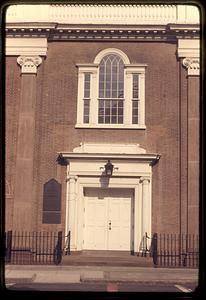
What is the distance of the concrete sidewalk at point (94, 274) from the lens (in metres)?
11.1

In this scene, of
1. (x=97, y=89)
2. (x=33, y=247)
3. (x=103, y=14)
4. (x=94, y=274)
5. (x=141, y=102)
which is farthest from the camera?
(x=103, y=14)

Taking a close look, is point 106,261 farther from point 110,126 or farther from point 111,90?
point 111,90

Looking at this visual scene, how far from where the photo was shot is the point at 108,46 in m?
16.8

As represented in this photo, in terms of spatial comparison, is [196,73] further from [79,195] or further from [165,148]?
[79,195]

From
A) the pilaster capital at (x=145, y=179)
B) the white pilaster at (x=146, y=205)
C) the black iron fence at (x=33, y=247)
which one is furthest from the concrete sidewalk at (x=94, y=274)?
the pilaster capital at (x=145, y=179)

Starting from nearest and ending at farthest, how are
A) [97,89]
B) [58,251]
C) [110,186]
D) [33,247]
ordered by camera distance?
[58,251] → [33,247] → [110,186] → [97,89]

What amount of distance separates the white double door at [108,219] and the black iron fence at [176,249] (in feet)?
3.72

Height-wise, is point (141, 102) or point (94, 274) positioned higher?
point (141, 102)

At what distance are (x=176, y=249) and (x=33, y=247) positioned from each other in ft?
15.9

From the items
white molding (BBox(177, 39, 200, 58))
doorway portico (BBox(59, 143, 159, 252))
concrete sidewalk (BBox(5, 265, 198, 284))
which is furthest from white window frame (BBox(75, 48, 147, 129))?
concrete sidewalk (BBox(5, 265, 198, 284))

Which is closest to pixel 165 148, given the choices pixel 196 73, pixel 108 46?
pixel 196 73

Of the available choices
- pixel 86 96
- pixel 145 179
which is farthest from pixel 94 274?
pixel 86 96

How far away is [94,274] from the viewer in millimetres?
12016

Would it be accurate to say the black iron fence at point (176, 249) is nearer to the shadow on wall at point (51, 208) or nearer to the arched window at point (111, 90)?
the shadow on wall at point (51, 208)
